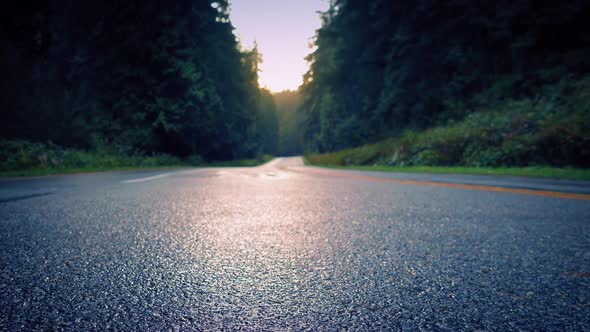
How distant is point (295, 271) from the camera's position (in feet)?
4.91

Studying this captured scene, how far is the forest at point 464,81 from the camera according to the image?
10.5 metres

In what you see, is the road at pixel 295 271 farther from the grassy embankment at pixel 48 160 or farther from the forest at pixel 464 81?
the grassy embankment at pixel 48 160

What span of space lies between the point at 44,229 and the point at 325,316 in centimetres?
241

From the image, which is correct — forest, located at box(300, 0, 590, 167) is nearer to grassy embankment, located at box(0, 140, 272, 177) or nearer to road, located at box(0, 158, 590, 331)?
road, located at box(0, 158, 590, 331)

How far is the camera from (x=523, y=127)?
35.4ft

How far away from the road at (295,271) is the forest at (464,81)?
28.9 ft

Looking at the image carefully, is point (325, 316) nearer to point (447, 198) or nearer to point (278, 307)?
point (278, 307)

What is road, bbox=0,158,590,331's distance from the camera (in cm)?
103

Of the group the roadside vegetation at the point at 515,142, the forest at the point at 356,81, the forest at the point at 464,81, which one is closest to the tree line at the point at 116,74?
the forest at the point at 356,81

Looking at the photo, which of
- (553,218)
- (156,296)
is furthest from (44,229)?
(553,218)

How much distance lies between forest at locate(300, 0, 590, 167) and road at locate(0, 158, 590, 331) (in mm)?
8803

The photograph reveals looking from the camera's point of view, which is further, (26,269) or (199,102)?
(199,102)

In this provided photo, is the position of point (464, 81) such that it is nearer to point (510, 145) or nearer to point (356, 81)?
point (510, 145)

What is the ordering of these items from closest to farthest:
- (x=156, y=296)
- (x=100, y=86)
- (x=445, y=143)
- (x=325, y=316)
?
(x=325, y=316), (x=156, y=296), (x=445, y=143), (x=100, y=86)
